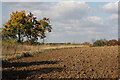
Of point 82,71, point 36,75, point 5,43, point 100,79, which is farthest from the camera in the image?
point 5,43

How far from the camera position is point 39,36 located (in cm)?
2248

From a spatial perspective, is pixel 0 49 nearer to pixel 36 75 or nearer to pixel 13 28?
pixel 36 75

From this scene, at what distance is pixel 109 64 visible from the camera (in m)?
5.80

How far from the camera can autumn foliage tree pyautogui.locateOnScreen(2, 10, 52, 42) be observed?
71.7 feet

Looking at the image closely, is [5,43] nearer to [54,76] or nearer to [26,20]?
[54,76]

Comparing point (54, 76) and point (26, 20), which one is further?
point (26, 20)

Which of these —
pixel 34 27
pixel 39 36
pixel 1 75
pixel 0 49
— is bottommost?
pixel 1 75

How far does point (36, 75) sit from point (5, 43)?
19.9ft

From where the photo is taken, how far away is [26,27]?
71.3 ft

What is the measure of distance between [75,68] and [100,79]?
1179mm

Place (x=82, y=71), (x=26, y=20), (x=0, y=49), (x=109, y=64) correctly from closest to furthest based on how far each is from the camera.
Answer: (x=82, y=71)
(x=109, y=64)
(x=0, y=49)
(x=26, y=20)

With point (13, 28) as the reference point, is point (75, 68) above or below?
below

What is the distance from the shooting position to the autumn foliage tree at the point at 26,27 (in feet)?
71.7

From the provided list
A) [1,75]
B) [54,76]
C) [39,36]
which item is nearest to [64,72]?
[54,76]
